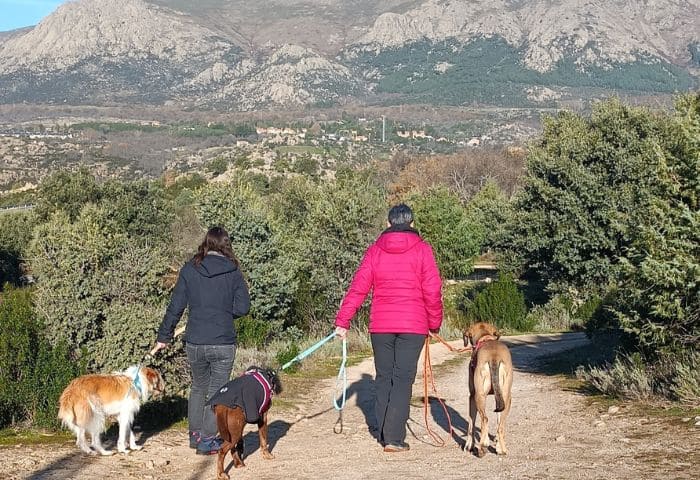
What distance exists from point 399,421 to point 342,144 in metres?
120

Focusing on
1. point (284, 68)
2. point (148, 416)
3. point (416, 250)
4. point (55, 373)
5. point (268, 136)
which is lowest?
point (148, 416)

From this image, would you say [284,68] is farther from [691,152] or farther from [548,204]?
[691,152]

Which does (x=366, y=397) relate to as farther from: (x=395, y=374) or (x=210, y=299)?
(x=210, y=299)

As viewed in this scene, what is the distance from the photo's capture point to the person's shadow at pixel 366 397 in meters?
9.27

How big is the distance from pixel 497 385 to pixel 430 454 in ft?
3.11

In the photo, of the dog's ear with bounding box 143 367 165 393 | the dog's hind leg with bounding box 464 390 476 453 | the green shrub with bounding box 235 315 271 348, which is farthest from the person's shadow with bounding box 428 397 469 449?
the green shrub with bounding box 235 315 271 348

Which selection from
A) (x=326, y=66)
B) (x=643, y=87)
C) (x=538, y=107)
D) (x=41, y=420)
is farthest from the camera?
(x=326, y=66)

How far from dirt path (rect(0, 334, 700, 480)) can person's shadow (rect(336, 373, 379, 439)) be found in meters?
0.11

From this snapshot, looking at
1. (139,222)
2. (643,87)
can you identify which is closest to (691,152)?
(139,222)

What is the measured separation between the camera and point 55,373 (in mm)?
9086

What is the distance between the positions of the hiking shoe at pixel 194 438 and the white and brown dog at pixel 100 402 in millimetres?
553

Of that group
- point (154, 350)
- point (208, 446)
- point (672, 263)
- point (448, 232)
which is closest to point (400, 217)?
point (154, 350)

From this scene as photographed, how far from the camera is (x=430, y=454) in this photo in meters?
7.48

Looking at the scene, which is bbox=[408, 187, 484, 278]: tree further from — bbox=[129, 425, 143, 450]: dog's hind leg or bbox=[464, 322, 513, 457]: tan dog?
bbox=[464, 322, 513, 457]: tan dog
